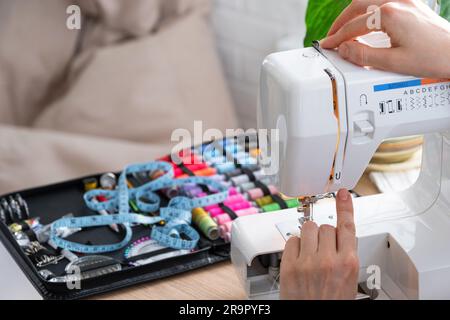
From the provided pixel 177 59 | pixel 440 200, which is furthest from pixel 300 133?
pixel 177 59

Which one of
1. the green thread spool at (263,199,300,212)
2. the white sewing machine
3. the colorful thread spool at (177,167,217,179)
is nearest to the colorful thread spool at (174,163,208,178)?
the colorful thread spool at (177,167,217,179)

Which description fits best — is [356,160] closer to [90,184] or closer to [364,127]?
[364,127]

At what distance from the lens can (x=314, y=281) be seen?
1138mm

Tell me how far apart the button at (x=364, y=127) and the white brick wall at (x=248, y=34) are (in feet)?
3.53

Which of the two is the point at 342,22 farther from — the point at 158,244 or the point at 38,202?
the point at 38,202

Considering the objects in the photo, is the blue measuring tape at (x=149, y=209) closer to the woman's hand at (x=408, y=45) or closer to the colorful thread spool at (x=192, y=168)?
the colorful thread spool at (x=192, y=168)

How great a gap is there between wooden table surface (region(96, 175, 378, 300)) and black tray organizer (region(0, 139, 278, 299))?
1cm

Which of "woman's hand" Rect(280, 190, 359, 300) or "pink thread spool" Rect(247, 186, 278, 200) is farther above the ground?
"woman's hand" Rect(280, 190, 359, 300)

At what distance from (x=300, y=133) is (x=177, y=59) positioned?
1.16 m

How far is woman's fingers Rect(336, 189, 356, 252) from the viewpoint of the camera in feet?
3.84

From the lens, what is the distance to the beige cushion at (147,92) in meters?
2.13

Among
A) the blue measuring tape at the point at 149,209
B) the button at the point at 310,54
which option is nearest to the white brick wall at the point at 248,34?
the blue measuring tape at the point at 149,209

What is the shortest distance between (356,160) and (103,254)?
57 centimetres

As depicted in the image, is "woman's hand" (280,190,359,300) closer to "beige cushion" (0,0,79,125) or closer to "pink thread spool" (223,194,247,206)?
"pink thread spool" (223,194,247,206)
